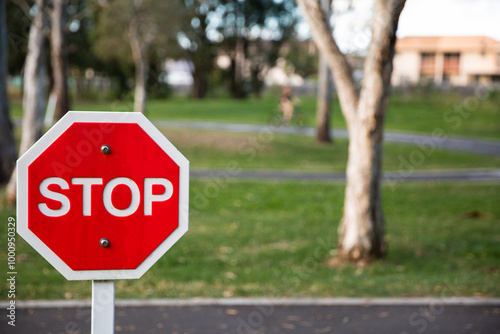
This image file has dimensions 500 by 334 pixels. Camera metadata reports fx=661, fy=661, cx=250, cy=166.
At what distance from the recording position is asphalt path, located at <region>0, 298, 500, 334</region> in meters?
5.15

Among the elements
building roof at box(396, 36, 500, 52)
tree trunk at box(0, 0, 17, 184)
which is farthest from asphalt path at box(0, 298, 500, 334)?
building roof at box(396, 36, 500, 52)

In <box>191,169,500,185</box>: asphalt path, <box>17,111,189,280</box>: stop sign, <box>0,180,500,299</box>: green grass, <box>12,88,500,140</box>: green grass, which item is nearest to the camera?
<box>17,111,189,280</box>: stop sign

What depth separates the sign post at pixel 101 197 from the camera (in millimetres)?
2070

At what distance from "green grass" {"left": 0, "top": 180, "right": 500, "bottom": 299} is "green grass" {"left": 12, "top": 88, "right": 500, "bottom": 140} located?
15751mm

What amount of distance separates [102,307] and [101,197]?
0.35 m

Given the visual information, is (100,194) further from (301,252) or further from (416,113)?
(416,113)

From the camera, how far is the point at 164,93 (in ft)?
161

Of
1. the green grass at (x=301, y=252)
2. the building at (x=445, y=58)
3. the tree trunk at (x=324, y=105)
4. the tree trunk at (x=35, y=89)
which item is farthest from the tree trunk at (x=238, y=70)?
the tree trunk at (x=35, y=89)

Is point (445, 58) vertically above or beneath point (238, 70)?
beneath

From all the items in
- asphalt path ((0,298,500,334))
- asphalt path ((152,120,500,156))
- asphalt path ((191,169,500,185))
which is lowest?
asphalt path ((152,120,500,156))

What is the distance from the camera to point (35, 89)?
10.9 metres

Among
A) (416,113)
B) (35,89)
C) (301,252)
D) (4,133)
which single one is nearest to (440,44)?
(416,113)

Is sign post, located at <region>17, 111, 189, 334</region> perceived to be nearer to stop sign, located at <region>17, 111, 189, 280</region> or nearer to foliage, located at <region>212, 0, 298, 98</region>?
stop sign, located at <region>17, 111, 189, 280</region>

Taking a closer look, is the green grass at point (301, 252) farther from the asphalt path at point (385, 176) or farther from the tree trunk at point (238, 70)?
the tree trunk at point (238, 70)
